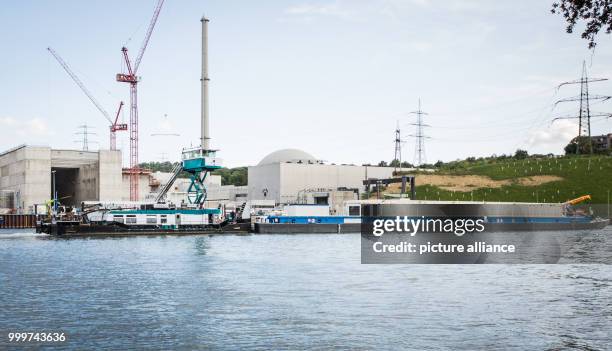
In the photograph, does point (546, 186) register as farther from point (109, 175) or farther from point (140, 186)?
point (109, 175)

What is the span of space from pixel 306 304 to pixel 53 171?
141m

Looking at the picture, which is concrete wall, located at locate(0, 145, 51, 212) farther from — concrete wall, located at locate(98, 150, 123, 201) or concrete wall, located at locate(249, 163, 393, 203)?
concrete wall, located at locate(249, 163, 393, 203)

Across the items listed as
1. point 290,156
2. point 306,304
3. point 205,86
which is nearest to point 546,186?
point 290,156

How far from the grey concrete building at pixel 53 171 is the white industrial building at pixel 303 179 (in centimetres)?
3590

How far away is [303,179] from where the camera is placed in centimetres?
16000

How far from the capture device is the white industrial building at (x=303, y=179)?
512ft

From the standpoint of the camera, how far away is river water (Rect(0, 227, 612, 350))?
2614cm

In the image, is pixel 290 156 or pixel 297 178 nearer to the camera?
pixel 297 178

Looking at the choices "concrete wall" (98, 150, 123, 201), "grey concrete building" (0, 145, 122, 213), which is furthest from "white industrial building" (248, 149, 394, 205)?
"grey concrete building" (0, 145, 122, 213)

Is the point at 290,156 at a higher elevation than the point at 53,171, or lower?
higher

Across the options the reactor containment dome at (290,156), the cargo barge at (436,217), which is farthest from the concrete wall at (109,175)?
the cargo barge at (436,217)

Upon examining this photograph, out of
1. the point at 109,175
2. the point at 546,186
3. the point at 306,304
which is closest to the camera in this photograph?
the point at 306,304

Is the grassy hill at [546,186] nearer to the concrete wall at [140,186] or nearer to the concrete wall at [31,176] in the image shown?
the concrete wall at [140,186]

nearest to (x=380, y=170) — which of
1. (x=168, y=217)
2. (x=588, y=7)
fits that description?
(x=168, y=217)
